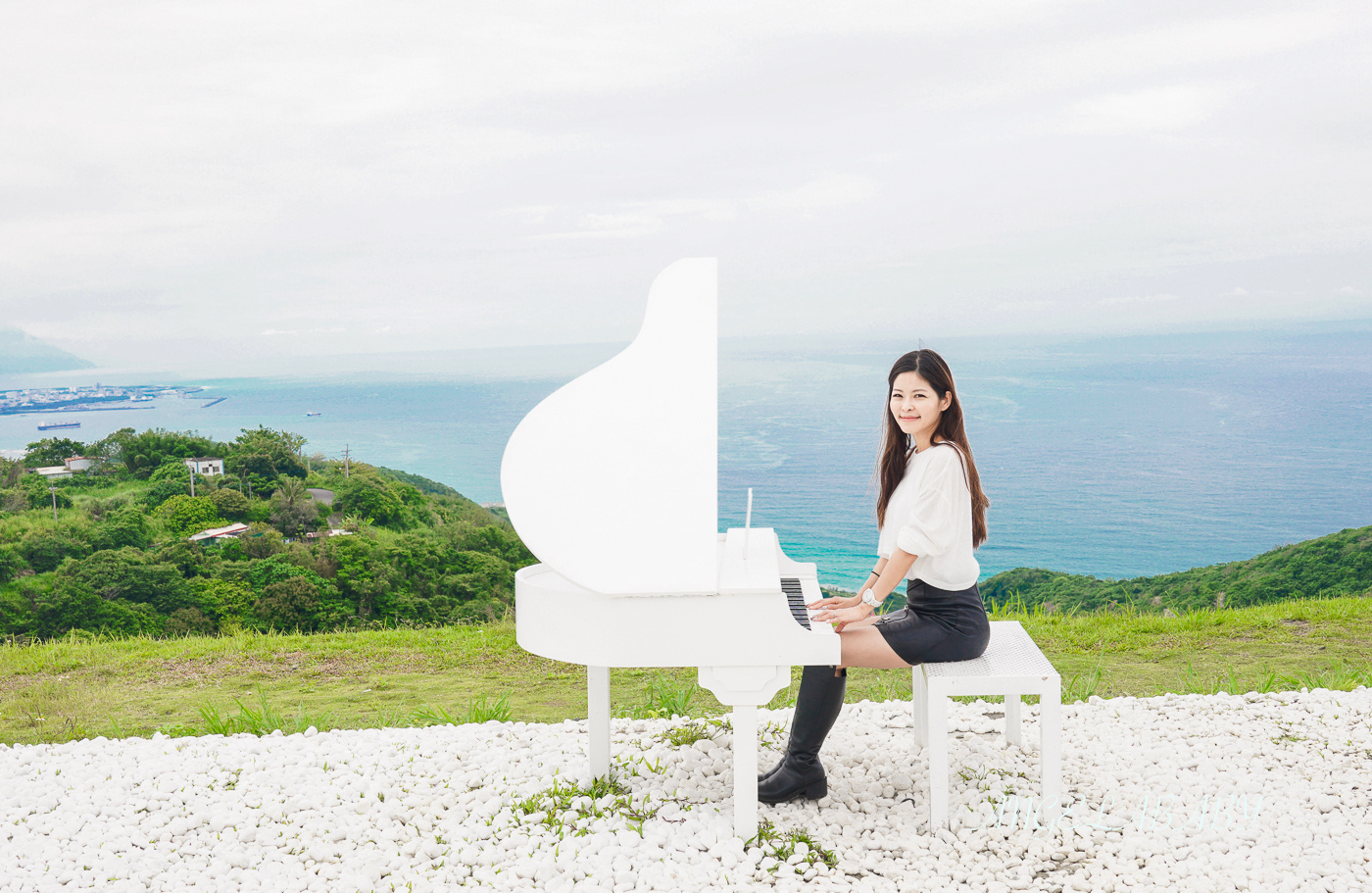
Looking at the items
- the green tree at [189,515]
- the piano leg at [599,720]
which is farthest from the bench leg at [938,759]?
the green tree at [189,515]

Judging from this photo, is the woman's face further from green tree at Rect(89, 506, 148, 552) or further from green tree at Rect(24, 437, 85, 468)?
green tree at Rect(24, 437, 85, 468)

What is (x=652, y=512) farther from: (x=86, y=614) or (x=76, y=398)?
(x=76, y=398)

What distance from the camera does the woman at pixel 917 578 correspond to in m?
3.20

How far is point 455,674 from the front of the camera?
6367 mm

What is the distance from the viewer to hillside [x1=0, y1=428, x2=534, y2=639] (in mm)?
11922

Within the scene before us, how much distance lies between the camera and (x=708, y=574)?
9.50 ft

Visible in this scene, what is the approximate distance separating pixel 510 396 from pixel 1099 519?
11164 millimetres

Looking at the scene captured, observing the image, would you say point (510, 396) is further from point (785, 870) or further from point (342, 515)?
point (785, 870)

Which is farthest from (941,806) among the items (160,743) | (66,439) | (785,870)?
(66,439)

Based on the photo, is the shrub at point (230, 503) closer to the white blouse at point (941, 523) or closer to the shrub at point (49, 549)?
the shrub at point (49, 549)

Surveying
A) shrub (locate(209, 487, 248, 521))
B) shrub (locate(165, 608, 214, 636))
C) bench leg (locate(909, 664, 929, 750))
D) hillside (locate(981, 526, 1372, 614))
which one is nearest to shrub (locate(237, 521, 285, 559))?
shrub (locate(209, 487, 248, 521))

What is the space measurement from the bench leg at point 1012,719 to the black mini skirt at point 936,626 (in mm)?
729

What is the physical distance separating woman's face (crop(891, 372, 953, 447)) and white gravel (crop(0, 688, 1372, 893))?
1.29m

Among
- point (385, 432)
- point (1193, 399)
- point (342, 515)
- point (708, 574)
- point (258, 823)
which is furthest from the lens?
point (1193, 399)
